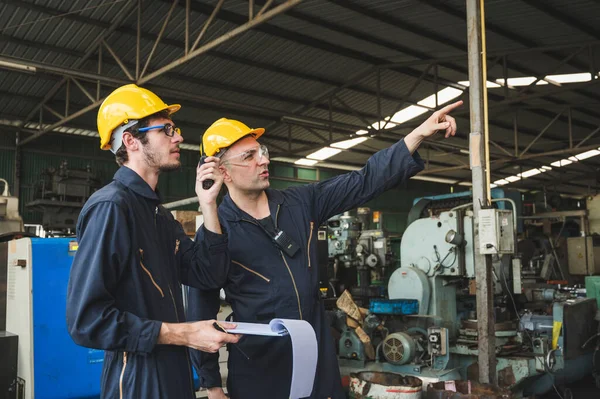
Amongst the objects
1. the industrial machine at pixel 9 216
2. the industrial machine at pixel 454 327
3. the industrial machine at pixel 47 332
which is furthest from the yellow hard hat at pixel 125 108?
the industrial machine at pixel 9 216

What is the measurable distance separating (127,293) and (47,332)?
70.1 inches

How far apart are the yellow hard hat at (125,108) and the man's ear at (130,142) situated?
0.14 ft

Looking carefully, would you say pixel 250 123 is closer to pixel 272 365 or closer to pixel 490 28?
pixel 490 28

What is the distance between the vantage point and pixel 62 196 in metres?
9.47

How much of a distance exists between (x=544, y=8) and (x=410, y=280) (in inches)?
189

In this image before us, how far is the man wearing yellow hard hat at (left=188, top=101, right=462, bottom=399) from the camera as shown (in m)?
2.01

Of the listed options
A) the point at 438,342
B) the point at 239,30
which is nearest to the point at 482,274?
the point at 438,342

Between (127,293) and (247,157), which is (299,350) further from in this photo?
(247,157)

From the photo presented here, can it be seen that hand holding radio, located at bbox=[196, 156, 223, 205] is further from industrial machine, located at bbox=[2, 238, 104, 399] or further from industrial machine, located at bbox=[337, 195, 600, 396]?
industrial machine, located at bbox=[337, 195, 600, 396]

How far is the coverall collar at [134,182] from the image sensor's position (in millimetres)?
1659

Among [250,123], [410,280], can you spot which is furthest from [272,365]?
[250,123]

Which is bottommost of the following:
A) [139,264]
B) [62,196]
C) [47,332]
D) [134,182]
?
[47,332]

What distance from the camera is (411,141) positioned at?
6.68 feet

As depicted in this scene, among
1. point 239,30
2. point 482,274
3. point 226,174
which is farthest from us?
point 239,30
